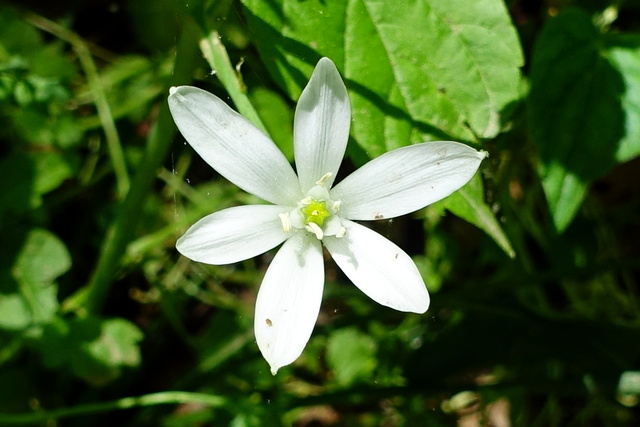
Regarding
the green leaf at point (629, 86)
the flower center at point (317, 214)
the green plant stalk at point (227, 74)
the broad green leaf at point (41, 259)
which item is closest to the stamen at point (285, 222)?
the flower center at point (317, 214)

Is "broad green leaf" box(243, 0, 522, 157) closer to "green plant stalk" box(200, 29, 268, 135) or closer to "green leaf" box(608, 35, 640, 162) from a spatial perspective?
"green plant stalk" box(200, 29, 268, 135)

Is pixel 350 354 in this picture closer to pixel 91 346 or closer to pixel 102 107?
pixel 91 346

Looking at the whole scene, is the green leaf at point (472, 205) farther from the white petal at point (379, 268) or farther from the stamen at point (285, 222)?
the stamen at point (285, 222)

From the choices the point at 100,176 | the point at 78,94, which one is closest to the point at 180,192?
the point at 100,176

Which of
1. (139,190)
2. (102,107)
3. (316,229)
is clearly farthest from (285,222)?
(102,107)

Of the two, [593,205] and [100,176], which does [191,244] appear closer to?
[100,176]

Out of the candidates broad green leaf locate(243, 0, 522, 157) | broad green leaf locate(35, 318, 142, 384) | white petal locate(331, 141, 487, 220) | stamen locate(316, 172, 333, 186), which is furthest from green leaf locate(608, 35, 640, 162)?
broad green leaf locate(35, 318, 142, 384)

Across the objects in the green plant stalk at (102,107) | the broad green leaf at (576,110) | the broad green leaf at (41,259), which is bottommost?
the broad green leaf at (576,110)

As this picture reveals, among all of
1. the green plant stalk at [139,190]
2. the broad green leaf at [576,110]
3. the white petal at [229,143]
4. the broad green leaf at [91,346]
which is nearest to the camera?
the white petal at [229,143]
